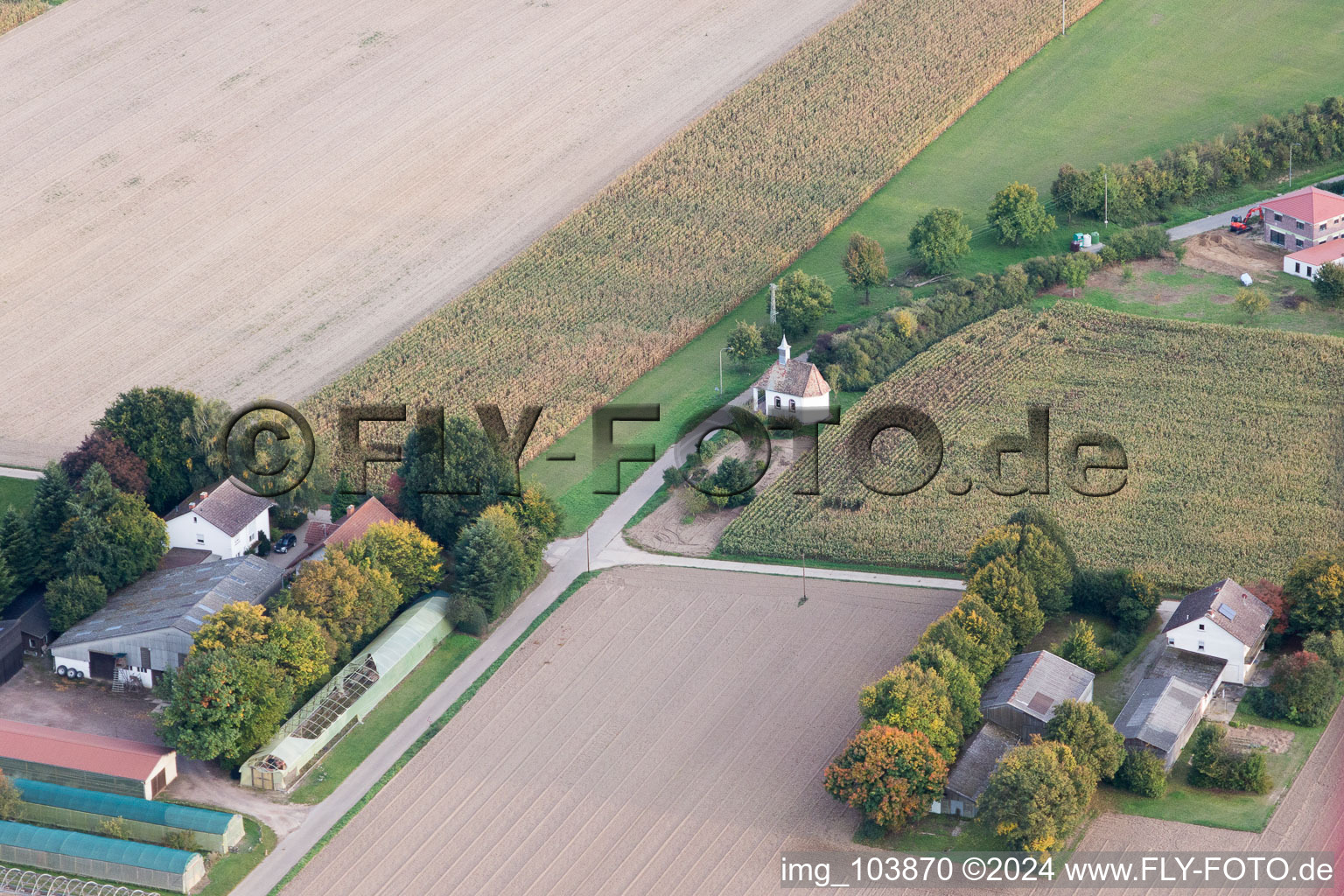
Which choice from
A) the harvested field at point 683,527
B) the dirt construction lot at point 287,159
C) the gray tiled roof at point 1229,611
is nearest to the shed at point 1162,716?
the gray tiled roof at point 1229,611

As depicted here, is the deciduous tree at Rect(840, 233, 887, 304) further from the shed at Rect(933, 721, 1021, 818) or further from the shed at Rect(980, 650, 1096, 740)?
the shed at Rect(933, 721, 1021, 818)

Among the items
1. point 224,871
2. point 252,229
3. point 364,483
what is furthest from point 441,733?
point 252,229

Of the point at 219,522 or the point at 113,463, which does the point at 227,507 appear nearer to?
the point at 219,522

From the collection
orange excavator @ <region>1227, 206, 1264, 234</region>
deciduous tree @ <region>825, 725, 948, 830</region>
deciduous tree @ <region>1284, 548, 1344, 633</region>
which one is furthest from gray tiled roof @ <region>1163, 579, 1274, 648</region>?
orange excavator @ <region>1227, 206, 1264, 234</region>

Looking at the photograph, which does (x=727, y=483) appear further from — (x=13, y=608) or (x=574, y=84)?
(x=574, y=84)

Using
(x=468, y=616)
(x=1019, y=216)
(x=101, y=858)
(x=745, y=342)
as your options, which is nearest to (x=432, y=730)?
(x=468, y=616)

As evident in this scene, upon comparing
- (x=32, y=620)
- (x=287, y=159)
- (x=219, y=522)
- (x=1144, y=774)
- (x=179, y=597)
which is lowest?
(x=1144, y=774)
